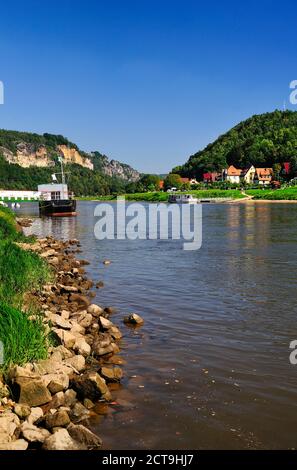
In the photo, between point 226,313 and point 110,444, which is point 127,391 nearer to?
point 110,444

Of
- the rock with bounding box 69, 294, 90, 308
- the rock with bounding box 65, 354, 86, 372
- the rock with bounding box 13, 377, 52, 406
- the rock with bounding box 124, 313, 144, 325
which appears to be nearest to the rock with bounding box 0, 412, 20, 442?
the rock with bounding box 13, 377, 52, 406

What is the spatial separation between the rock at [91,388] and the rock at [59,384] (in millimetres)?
214

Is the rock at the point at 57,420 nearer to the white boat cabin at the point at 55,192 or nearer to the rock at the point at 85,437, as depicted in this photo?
the rock at the point at 85,437

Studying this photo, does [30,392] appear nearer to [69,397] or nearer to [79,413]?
[69,397]

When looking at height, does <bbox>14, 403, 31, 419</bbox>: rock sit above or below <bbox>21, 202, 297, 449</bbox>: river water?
above

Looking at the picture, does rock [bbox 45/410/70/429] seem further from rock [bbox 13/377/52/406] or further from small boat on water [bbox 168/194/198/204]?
small boat on water [bbox 168/194/198/204]

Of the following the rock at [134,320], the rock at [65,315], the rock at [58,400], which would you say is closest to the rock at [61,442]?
the rock at [58,400]

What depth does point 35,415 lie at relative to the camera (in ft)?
27.9

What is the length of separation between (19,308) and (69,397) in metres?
4.13

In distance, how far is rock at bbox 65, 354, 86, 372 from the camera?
11020mm

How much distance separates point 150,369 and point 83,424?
311 cm

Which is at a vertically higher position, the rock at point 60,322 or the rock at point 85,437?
the rock at point 60,322

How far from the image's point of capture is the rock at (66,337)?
11944mm

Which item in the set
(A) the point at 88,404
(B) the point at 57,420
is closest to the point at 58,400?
(A) the point at 88,404
